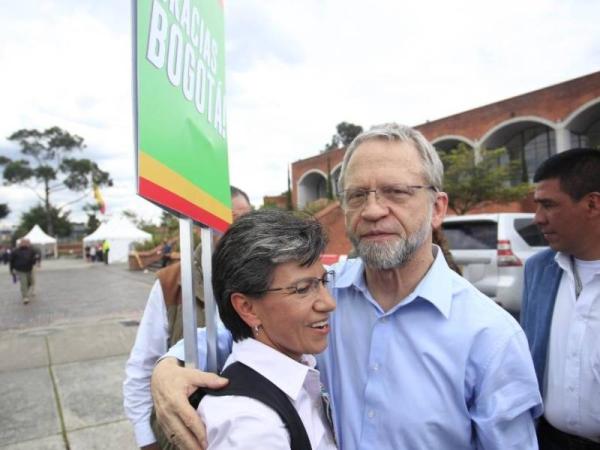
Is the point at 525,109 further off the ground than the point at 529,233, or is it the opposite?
the point at 525,109

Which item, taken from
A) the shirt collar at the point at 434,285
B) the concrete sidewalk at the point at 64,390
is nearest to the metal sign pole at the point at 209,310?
the shirt collar at the point at 434,285

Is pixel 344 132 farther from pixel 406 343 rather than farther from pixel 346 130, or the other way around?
pixel 406 343

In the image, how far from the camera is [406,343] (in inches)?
55.4

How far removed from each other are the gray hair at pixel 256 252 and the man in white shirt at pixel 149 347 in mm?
864

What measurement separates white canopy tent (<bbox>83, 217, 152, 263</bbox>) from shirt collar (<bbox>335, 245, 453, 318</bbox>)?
102ft

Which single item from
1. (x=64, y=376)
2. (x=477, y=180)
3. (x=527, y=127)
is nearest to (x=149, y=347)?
(x=64, y=376)

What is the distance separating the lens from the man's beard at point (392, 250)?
1.46 m

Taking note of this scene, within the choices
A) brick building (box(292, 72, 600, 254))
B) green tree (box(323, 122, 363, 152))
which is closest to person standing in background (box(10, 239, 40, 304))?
brick building (box(292, 72, 600, 254))

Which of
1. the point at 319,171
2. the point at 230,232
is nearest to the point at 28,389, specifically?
the point at 230,232

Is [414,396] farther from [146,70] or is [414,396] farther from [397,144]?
[146,70]

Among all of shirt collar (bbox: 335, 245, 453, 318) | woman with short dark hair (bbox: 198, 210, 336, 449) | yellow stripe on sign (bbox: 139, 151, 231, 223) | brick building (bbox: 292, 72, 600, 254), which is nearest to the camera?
yellow stripe on sign (bbox: 139, 151, 231, 223)

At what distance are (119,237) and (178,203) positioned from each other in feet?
109

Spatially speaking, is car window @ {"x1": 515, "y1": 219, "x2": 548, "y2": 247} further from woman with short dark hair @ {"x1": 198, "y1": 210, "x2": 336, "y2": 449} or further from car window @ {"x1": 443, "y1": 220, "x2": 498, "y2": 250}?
woman with short dark hair @ {"x1": 198, "y1": 210, "x2": 336, "y2": 449}

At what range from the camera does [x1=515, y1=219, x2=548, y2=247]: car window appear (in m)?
6.24
